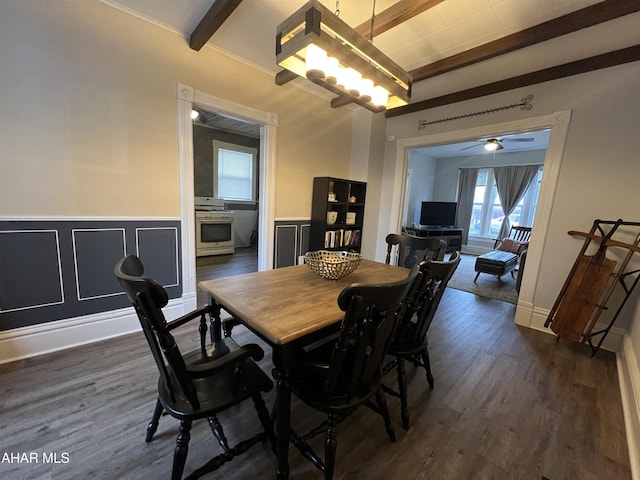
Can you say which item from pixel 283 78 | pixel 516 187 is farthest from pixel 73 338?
pixel 516 187

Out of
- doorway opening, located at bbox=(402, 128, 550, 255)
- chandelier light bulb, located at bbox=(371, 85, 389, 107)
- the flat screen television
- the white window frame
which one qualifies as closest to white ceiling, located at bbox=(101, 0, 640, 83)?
chandelier light bulb, located at bbox=(371, 85, 389, 107)

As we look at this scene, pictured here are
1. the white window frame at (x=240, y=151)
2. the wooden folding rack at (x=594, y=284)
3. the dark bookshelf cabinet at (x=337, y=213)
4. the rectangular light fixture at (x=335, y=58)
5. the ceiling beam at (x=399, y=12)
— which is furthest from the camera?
the white window frame at (x=240, y=151)

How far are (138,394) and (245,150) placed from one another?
5.55 m

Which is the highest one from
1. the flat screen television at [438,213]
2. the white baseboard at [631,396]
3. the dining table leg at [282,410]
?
the flat screen television at [438,213]

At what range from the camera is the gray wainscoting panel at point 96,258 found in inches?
82.7

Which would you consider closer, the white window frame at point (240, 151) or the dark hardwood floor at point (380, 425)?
the dark hardwood floor at point (380, 425)

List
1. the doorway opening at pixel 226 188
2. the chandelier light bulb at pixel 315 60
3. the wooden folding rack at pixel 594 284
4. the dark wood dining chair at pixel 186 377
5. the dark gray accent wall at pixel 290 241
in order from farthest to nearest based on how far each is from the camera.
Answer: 1. the doorway opening at pixel 226 188
2. the dark gray accent wall at pixel 290 241
3. the wooden folding rack at pixel 594 284
4. the chandelier light bulb at pixel 315 60
5. the dark wood dining chair at pixel 186 377

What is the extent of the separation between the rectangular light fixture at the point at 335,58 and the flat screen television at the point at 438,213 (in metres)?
5.52

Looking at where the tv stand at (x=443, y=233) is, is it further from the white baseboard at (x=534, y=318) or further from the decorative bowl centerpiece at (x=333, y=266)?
the decorative bowl centerpiece at (x=333, y=266)

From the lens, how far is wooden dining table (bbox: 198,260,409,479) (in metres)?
1.06

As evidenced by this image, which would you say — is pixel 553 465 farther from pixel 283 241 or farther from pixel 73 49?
pixel 73 49

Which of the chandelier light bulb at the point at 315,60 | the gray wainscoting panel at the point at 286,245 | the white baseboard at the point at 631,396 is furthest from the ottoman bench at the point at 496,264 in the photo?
the chandelier light bulb at the point at 315,60

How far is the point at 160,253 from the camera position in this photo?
2.49m

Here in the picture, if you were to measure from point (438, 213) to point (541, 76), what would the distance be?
4.31 m
